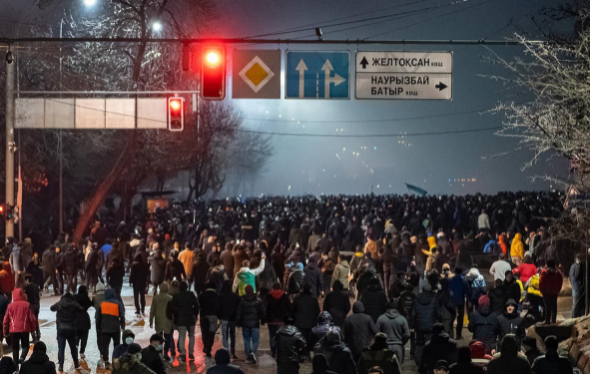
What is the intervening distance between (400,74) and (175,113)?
611cm

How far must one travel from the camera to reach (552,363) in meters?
10.3

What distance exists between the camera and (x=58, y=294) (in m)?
26.4

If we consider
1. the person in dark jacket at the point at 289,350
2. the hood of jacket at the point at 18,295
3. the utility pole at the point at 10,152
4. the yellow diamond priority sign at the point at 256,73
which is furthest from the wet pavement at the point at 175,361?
the yellow diamond priority sign at the point at 256,73

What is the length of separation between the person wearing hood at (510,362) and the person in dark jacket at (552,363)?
36cm

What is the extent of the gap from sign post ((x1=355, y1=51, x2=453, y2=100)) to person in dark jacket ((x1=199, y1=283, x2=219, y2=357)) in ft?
16.6

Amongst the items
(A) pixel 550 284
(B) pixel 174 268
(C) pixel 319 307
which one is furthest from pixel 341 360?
(B) pixel 174 268

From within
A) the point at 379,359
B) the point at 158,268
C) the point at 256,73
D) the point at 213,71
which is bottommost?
the point at 158,268

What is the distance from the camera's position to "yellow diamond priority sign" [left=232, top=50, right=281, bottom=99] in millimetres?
18609

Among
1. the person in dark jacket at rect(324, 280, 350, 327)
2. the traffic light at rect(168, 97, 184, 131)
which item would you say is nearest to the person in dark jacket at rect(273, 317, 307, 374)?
the person in dark jacket at rect(324, 280, 350, 327)

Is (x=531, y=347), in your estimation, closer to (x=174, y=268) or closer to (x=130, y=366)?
(x=130, y=366)

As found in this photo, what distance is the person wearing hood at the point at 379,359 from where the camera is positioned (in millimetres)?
10578

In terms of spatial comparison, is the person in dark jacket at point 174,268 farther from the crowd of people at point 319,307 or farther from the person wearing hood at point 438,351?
the person wearing hood at point 438,351

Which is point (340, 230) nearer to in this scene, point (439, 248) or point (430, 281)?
point (439, 248)

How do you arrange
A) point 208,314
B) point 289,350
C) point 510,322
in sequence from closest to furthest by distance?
point 289,350 < point 510,322 < point 208,314
